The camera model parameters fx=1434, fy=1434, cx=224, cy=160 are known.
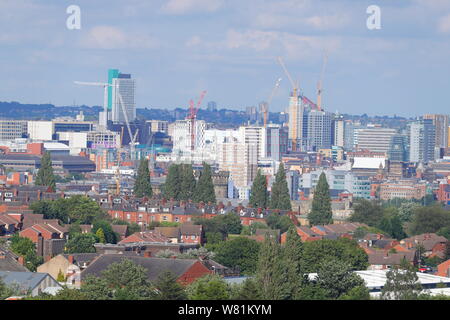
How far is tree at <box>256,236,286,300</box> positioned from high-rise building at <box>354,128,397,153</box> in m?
155

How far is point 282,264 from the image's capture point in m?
31.6

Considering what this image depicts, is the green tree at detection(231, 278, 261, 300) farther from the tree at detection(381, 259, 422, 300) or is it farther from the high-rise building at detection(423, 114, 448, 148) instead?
the high-rise building at detection(423, 114, 448, 148)

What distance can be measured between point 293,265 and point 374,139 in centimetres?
15983

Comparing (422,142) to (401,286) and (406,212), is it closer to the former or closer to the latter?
(406,212)

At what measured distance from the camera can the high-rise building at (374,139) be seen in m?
188

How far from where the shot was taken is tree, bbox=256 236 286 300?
30094mm

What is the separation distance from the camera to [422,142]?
185 m

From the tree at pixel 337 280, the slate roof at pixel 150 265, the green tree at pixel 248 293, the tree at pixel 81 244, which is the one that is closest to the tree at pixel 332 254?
the slate roof at pixel 150 265

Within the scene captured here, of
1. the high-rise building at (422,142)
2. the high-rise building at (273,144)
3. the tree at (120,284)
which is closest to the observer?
the tree at (120,284)

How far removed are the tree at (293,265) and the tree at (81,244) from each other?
30.5 ft

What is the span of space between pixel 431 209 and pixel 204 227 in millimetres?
13337

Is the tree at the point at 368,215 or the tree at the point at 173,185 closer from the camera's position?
the tree at the point at 368,215

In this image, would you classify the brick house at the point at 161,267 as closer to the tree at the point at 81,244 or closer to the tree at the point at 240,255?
the tree at the point at 240,255

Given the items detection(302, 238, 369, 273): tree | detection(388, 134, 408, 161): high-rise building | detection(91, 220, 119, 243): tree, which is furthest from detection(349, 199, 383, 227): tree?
detection(388, 134, 408, 161): high-rise building
